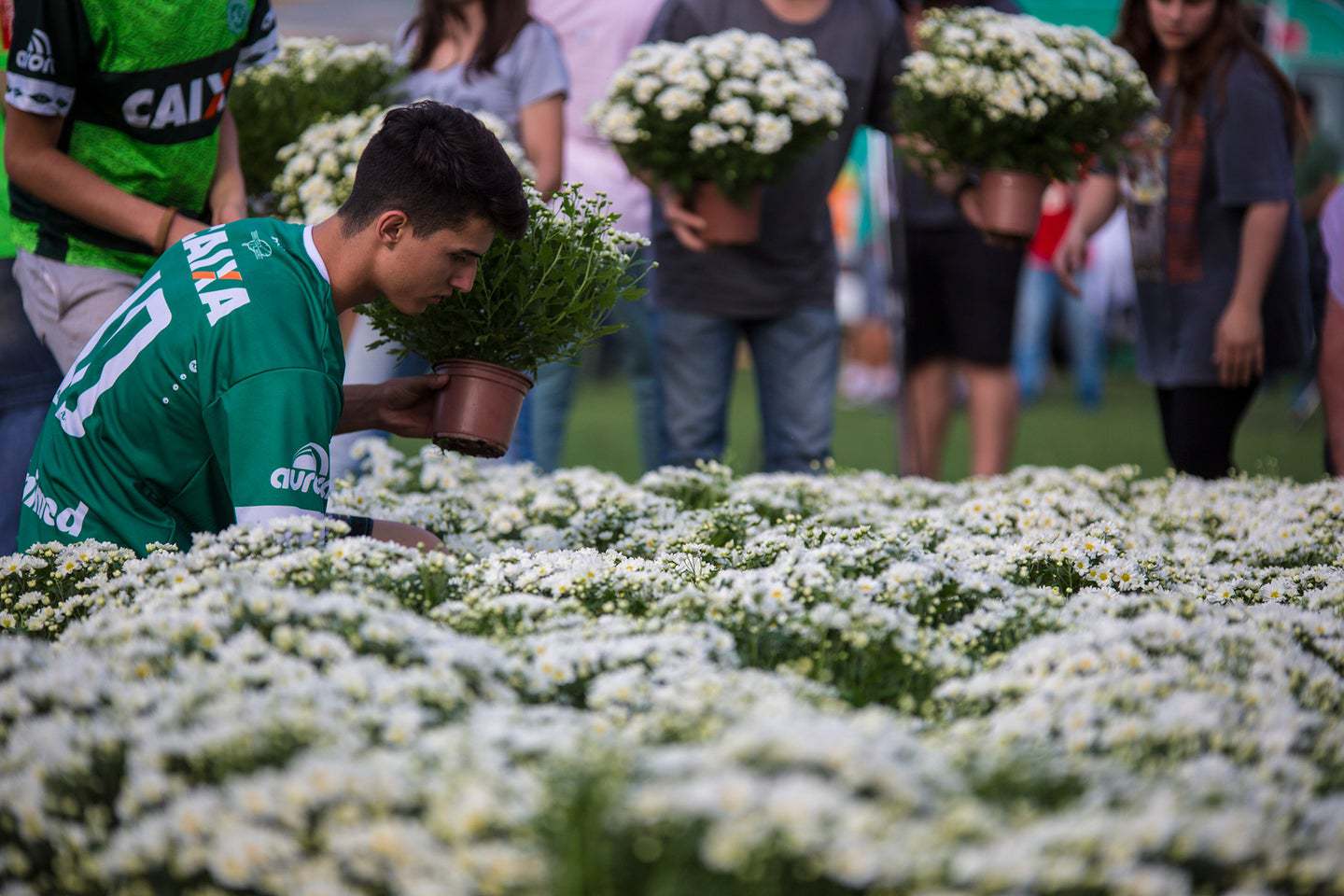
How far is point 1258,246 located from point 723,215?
2.08 metres

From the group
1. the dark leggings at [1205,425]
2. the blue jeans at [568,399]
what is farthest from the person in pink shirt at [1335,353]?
the blue jeans at [568,399]

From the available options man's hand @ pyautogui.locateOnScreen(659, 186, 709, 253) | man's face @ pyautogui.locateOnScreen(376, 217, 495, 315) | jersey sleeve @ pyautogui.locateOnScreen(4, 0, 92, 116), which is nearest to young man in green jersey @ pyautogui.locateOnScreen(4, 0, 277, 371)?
jersey sleeve @ pyautogui.locateOnScreen(4, 0, 92, 116)

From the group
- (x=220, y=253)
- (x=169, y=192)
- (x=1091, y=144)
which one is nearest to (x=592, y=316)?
(x=220, y=253)

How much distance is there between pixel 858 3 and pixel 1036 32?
834 mm

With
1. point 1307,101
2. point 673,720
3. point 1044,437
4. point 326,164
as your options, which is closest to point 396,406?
point 326,164

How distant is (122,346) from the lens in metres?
3.49

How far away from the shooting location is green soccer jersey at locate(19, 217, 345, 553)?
10.5ft

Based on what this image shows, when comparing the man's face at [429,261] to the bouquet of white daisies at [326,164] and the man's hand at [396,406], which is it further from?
the bouquet of white daisies at [326,164]

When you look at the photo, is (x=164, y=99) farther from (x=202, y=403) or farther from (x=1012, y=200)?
(x=1012, y=200)

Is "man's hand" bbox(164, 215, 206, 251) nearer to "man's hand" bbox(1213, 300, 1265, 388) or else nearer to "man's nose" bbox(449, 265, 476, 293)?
"man's nose" bbox(449, 265, 476, 293)

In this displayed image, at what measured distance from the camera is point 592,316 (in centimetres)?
404

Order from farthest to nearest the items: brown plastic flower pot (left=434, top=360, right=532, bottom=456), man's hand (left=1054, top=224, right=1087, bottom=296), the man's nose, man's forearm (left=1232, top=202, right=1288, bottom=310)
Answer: man's hand (left=1054, top=224, right=1087, bottom=296)
man's forearm (left=1232, top=202, right=1288, bottom=310)
brown plastic flower pot (left=434, top=360, right=532, bottom=456)
the man's nose

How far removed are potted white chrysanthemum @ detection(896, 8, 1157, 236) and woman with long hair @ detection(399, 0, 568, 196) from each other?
4.63ft

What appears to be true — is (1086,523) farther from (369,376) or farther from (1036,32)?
(369,376)
